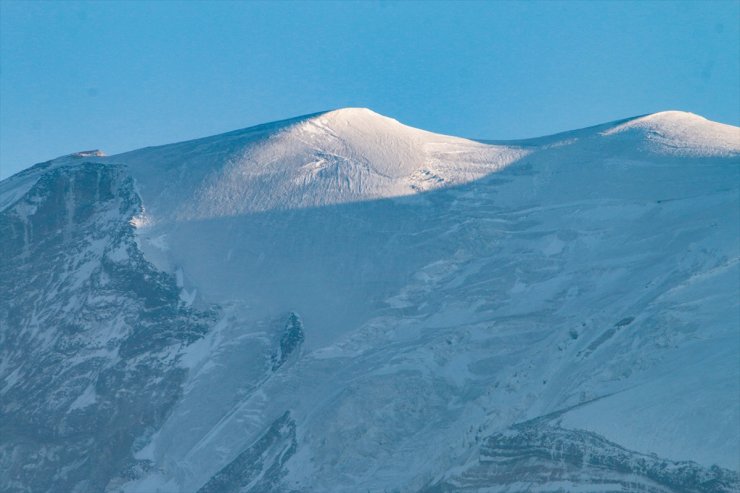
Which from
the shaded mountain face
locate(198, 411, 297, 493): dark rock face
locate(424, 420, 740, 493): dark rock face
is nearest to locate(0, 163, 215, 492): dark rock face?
the shaded mountain face

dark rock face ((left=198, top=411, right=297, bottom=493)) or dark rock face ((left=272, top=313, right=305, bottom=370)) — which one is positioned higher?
dark rock face ((left=272, top=313, right=305, bottom=370))

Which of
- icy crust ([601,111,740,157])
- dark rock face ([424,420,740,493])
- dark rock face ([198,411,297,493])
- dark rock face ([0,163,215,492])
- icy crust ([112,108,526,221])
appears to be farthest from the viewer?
icy crust ([601,111,740,157])

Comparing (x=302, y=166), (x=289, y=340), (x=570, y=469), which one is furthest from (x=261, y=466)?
(x=302, y=166)

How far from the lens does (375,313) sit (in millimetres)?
59344

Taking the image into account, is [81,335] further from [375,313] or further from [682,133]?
[682,133]

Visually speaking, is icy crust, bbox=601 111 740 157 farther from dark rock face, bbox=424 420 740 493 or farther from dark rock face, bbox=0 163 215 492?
dark rock face, bbox=424 420 740 493

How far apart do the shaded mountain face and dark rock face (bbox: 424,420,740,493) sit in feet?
0.27

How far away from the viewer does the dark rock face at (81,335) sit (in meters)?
54.4

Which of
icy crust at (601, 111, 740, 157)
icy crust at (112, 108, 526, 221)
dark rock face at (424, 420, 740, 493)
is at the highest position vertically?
icy crust at (112, 108, 526, 221)

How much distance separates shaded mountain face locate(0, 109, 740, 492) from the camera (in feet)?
147

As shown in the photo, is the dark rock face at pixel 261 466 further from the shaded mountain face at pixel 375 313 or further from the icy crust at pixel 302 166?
the icy crust at pixel 302 166

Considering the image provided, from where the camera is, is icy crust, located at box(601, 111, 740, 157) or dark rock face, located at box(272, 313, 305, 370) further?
icy crust, located at box(601, 111, 740, 157)

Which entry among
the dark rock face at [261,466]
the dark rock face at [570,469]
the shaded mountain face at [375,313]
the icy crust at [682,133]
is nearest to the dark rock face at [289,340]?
the shaded mountain face at [375,313]

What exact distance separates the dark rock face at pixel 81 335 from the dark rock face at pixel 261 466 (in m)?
5.12
